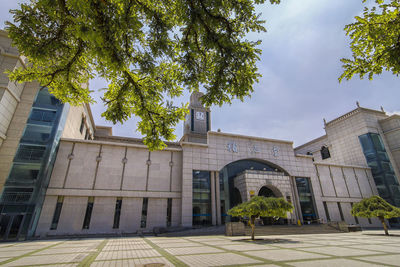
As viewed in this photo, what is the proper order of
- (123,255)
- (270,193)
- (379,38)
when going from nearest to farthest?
(379,38) → (123,255) → (270,193)

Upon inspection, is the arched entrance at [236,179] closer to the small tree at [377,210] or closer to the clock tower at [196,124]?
the small tree at [377,210]

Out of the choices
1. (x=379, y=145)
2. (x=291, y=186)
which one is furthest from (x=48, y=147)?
(x=379, y=145)

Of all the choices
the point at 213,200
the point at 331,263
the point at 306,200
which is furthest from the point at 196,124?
the point at 331,263

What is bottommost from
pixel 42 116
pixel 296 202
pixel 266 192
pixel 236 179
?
pixel 296 202

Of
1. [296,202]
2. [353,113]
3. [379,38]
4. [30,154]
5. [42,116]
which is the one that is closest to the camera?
[379,38]

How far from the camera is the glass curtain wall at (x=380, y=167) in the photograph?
3384 cm

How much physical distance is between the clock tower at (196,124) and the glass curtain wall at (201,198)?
1492 centimetres

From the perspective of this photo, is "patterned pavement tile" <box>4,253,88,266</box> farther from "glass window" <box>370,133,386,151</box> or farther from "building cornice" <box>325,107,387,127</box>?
"building cornice" <box>325,107,387,127</box>

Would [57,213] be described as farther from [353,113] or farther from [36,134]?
[353,113]

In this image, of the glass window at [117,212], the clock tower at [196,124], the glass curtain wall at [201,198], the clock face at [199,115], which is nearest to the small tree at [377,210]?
the glass curtain wall at [201,198]

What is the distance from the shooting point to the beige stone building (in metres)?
20.2

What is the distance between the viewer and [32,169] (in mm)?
20281

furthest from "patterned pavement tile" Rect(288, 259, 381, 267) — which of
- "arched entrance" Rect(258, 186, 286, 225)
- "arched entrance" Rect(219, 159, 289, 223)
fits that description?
"arched entrance" Rect(258, 186, 286, 225)

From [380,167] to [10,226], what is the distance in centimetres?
5449
